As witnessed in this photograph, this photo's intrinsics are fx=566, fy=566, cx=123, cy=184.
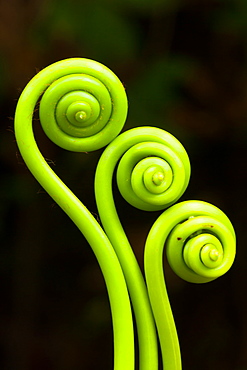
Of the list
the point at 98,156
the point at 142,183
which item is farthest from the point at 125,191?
the point at 98,156

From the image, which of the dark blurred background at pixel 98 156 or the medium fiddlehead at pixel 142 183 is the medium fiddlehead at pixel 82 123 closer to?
the medium fiddlehead at pixel 142 183

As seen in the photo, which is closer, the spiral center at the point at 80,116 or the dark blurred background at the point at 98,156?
the spiral center at the point at 80,116

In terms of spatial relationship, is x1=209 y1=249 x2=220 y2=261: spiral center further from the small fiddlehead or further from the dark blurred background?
the dark blurred background

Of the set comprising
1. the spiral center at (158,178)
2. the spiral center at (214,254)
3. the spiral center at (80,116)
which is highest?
the spiral center at (80,116)

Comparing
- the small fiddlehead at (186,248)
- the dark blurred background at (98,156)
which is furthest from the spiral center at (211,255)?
the dark blurred background at (98,156)

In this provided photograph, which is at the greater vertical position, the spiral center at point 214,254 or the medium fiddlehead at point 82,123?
the medium fiddlehead at point 82,123

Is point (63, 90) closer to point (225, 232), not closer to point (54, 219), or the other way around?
point (225, 232)
